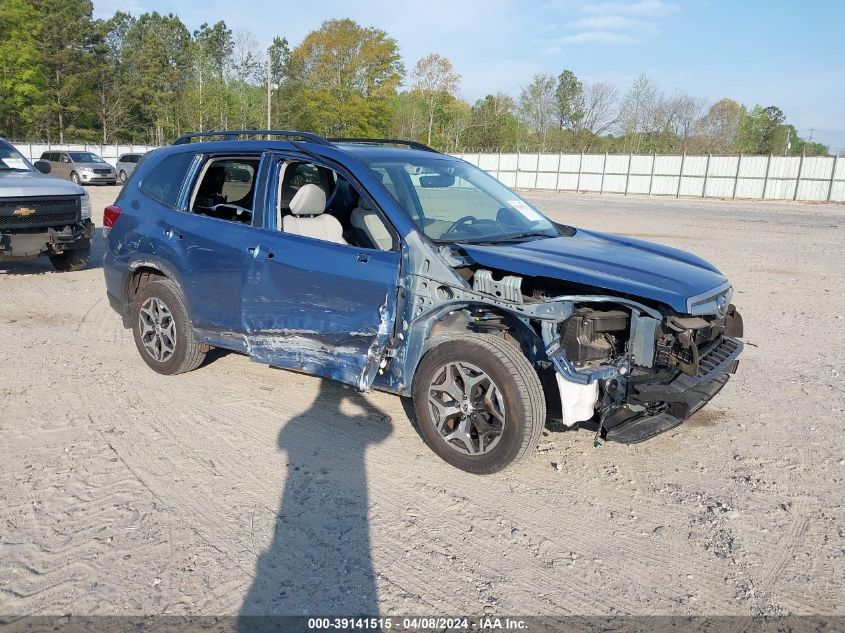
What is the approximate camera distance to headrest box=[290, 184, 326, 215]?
491 cm

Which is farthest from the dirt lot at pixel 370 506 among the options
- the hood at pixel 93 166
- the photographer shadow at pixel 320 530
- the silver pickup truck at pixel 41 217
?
the hood at pixel 93 166

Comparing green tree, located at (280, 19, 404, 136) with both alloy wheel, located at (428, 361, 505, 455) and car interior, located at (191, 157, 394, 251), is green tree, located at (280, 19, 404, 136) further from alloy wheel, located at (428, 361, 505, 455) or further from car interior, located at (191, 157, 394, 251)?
alloy wheel, located at (428, 361, 505, 455)

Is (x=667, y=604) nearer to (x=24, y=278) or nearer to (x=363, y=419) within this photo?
(x=363, y=419)

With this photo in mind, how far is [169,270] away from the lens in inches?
214

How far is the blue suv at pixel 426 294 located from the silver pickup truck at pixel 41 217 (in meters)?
4.33

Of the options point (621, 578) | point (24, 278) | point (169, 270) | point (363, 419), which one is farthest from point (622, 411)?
point (24, 278)

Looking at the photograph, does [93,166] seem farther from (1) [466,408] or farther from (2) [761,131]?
(2) [761,131]

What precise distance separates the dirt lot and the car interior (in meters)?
1.31

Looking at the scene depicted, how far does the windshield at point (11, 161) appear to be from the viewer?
34.0ft

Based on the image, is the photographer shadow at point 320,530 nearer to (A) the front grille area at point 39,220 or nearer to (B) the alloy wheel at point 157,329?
(B) the alloy wheel at point 157,329

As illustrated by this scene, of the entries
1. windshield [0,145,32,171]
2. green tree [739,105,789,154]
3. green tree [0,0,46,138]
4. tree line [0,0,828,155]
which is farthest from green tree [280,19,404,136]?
windshield [0,145,32,171]

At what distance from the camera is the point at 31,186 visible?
30.5 feet

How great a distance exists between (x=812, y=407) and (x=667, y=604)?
3013mm

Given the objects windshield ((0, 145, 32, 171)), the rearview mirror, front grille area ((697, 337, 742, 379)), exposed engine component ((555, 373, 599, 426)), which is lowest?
exposed engine component ((555, 373, 599, 426))
